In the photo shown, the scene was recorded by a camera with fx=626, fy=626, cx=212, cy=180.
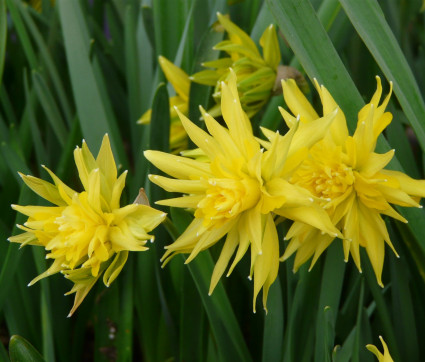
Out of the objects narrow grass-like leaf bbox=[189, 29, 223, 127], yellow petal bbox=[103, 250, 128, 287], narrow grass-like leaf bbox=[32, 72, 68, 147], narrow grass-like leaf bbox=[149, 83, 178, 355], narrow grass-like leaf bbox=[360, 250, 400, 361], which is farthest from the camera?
narrow grass-like leaf bbox=[32, 72, 68, 147]

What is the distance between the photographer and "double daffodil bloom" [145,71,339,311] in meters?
0.61

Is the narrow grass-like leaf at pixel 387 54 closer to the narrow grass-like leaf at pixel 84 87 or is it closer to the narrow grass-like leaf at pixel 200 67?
the narrow grass-like leaf at pixel 200 67

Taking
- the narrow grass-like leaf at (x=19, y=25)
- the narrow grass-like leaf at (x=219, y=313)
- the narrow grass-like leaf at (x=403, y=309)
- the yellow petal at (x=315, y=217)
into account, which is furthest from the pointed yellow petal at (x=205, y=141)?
the narrow grass-like leaf at (x=19, y=25)

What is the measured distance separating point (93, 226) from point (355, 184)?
0.96 ft

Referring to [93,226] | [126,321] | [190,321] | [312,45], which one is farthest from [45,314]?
[312,45]

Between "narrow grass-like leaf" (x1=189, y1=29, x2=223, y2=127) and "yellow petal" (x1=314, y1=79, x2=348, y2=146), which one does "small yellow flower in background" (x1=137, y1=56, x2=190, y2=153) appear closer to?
"narrow grass-like leaf" (x1=189, y1=29, x2=223, y2=127)

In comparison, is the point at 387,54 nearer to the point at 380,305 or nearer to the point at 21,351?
the point at 380,305

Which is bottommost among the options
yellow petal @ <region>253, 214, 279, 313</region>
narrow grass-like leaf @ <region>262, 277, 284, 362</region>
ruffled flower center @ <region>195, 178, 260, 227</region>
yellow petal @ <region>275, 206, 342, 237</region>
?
narrow grass-like leaf @ <region>262, 277, 284, 362</region>

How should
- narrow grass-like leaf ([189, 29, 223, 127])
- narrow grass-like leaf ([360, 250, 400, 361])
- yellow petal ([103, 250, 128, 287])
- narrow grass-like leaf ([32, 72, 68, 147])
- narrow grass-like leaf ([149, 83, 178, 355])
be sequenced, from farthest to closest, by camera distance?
narrow grass-like leaf ([32, 72, 68, 147]) → narrow grass-like leaf ([189, 29, 223, 127]) → narrow grass-like leaf ([149, 83, 178, 355]) → narrow grass-like leaf ([360, 250, 400, 361]) → yellow petal ([103, 250, 128, 287])

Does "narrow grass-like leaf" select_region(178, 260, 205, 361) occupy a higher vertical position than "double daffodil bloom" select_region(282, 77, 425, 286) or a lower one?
lower

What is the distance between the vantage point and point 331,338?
2.47ft

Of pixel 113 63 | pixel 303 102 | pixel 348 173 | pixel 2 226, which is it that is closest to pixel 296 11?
pixel 303 102

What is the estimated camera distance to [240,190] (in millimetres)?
619

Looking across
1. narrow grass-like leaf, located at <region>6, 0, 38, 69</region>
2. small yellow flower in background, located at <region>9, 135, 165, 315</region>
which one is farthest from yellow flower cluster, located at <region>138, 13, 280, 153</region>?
narrow grass-like leaf, located at <region>6, 0, 38, 69</region>
